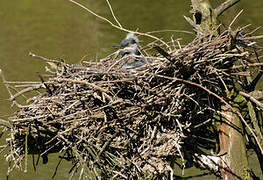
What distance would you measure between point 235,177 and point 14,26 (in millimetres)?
15003

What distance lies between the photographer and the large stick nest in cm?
398

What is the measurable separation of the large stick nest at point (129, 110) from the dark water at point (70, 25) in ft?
28.8

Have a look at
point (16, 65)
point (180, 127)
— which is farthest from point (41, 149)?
point (16, 65)

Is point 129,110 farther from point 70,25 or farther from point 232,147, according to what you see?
point 70,25

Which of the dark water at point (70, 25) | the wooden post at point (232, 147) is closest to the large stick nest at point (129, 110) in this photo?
the wooden post at point (232, 147)

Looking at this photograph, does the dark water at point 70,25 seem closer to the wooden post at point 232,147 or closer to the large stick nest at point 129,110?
the large stick nest at point 129,110

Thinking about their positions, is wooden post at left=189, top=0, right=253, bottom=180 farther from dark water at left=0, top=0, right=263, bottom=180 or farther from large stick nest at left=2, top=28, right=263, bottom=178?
dark water at left=0, top=0, right=263, bottom=180

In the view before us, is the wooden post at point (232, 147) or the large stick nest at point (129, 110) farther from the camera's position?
the wooden post at point (232, 147)

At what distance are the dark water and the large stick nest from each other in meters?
8.78

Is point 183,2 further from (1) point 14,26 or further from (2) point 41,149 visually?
(2) point 41,149

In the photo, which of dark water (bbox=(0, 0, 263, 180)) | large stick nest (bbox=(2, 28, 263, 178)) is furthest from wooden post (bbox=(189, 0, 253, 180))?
dark water (bbox=(0, 0, 263, 180))

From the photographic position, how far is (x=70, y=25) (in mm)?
18844

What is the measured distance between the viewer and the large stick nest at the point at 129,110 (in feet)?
13.1

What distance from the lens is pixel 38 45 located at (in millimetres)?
16328
